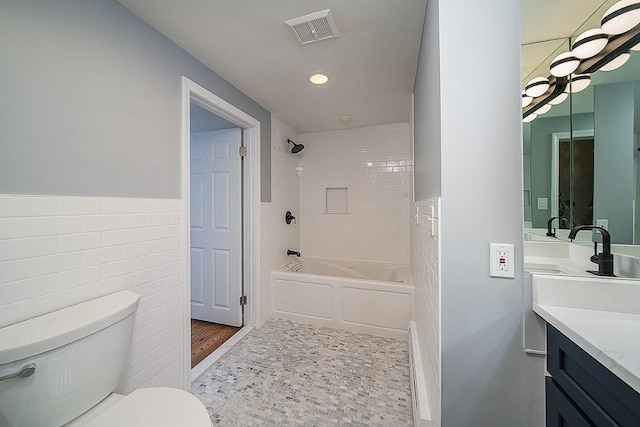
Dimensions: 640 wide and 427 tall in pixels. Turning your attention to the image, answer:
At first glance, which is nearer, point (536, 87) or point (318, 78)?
point (536, 87)

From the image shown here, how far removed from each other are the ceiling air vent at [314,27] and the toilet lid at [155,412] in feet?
6.35

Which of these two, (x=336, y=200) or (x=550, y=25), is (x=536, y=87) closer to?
(x=550, y=25)

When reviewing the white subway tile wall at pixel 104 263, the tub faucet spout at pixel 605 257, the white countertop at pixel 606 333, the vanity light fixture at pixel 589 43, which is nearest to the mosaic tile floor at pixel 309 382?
the white subway tile wall at pixel 104 263

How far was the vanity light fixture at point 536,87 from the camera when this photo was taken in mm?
1031

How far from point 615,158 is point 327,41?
5.04 ft

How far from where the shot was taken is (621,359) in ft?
1.84

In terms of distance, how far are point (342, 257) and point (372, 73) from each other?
7.49 ft

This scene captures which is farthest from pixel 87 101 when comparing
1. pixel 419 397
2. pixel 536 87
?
pixel 419 397

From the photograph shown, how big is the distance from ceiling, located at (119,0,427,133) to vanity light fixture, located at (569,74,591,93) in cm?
80

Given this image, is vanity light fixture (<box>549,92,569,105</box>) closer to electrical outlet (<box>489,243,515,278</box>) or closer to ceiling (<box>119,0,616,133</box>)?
ceiling (<box>119,0,616,133</box>)

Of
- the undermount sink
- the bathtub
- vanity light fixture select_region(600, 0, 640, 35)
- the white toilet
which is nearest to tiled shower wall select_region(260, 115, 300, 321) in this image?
the bathtub

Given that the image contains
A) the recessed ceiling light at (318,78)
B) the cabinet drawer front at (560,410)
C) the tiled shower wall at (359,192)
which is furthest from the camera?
the tiled shower wall at (359,192)

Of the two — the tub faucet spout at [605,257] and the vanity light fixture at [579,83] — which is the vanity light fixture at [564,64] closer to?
the vanity light fixture at [579,83]

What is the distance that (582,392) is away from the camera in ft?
2.24
